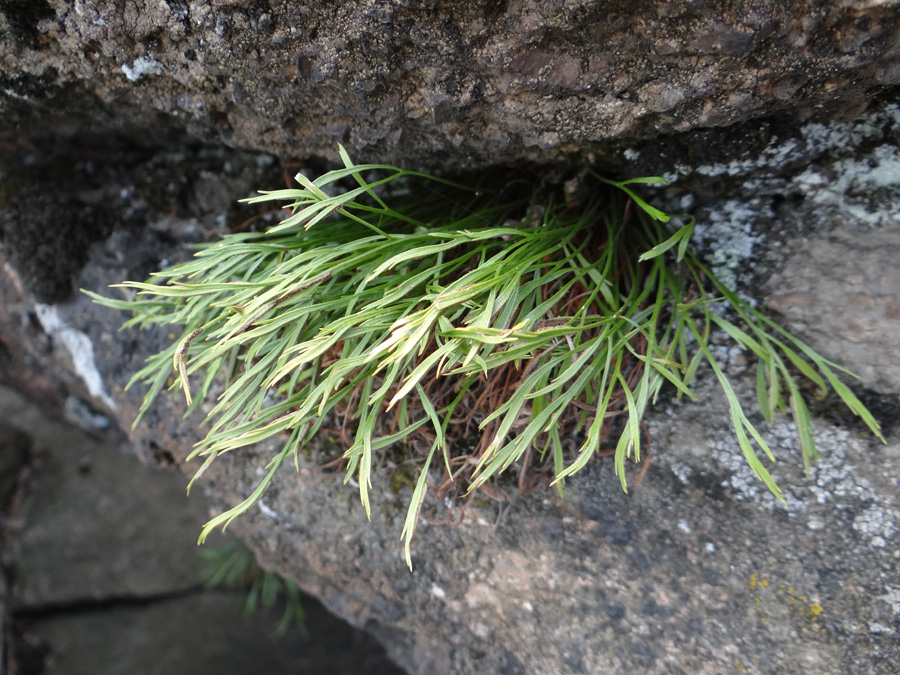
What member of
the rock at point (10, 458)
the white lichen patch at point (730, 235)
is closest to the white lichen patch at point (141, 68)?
the white lichen patch at point (730, 235)

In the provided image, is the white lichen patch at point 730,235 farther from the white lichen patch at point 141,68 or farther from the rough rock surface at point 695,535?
the white lichen patch at point 141,68

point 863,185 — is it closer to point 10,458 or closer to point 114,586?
point 114,586

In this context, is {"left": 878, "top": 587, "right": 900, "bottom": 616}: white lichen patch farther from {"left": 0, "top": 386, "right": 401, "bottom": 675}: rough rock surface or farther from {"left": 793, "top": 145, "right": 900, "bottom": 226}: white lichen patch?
{"left": 0, "top": 386, "right": 401, "bottom": 675}: rough rock surface

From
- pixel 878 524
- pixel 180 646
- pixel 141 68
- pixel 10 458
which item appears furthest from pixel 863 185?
pixel 10 458

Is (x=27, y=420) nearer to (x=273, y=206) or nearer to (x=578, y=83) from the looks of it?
(x=273, y=206)

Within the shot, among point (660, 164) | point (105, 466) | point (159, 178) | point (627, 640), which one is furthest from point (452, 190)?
point (105, 466)

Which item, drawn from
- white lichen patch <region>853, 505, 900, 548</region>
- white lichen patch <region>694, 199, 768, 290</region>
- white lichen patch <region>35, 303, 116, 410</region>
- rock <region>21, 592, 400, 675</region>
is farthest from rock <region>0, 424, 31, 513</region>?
white lichen patch <region>853, 505, 900, 548</region>
